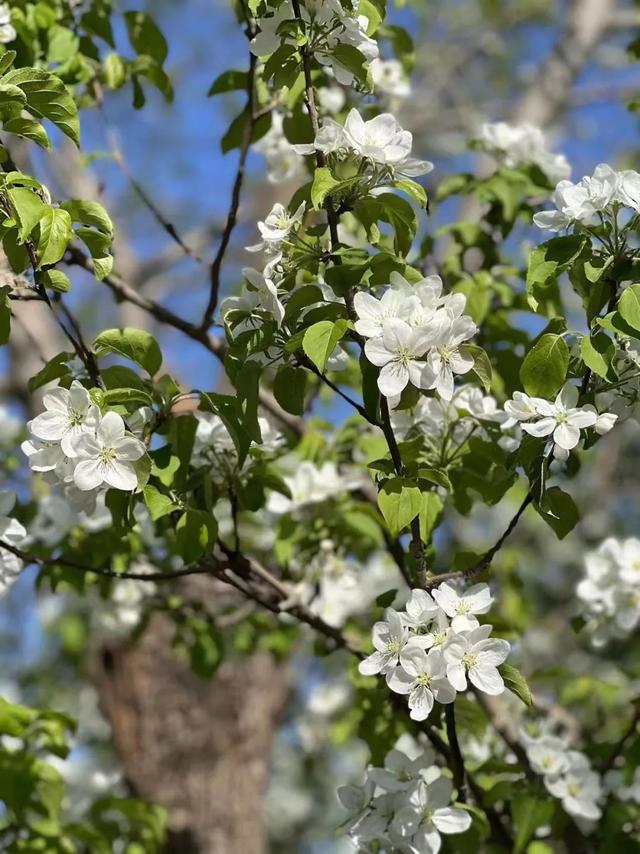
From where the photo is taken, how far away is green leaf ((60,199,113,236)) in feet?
4.33

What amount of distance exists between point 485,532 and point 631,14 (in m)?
3.66

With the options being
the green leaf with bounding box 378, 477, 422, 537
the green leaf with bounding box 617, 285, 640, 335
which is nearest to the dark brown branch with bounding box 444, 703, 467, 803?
the green leaf with bounding box 378, 477, 422, 537

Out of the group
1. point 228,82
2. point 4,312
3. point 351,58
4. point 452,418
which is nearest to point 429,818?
point 452,418

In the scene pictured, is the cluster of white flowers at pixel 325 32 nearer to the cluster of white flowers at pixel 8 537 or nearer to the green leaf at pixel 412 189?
the green leaf at pixel 412 189

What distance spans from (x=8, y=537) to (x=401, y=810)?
2.40 ft

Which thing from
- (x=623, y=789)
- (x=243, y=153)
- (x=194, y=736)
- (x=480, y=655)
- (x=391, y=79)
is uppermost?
(x=391, y=79)

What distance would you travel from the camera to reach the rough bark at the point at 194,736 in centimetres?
Answer: 320

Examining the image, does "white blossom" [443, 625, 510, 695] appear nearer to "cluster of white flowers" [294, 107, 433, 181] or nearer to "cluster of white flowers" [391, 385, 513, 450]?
"cluster of white flowers" [391, 385, 513, 450]

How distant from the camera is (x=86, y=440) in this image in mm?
1231

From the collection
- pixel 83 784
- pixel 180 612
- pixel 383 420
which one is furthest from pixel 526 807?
pixel 83 784

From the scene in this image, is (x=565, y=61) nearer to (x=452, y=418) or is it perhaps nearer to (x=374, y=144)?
(x=452, y=418)

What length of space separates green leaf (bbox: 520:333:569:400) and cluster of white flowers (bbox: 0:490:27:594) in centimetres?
82

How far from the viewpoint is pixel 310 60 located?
1399 mm

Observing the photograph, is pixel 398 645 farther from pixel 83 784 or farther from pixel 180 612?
pixel 83 784
